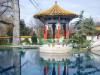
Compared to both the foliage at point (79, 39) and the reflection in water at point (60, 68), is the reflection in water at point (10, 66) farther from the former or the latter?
the foliage at point (79, 39)

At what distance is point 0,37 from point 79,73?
73.5ft

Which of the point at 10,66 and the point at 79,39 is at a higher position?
the point at 79,39

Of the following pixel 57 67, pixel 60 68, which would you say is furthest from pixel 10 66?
pixel 60 68

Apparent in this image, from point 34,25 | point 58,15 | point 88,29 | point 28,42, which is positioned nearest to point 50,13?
point 58,15

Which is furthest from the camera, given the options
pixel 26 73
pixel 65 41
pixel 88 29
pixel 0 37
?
pixel 88 29

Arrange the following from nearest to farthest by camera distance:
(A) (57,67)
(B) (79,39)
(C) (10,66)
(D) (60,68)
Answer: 1. (D) (60,68)
2. (C) (10,66)
3. (A) (57,67)
4. (B) (79,39)

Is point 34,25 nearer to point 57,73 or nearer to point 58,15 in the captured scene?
point 58,15

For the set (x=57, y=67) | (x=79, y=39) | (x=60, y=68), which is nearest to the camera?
(x=60, y=68)

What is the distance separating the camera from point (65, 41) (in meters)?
25.0

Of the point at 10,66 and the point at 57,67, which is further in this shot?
the point at 57,67

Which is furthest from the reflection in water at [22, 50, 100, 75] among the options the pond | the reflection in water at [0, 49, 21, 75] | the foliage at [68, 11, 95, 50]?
the foliage at [68, 11, 95, 50]

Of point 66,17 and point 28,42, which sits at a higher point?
point 66,17

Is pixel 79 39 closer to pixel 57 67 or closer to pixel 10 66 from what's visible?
pixel 57 67

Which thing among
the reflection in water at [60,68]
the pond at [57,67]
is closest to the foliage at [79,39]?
the pond at [57,67]
